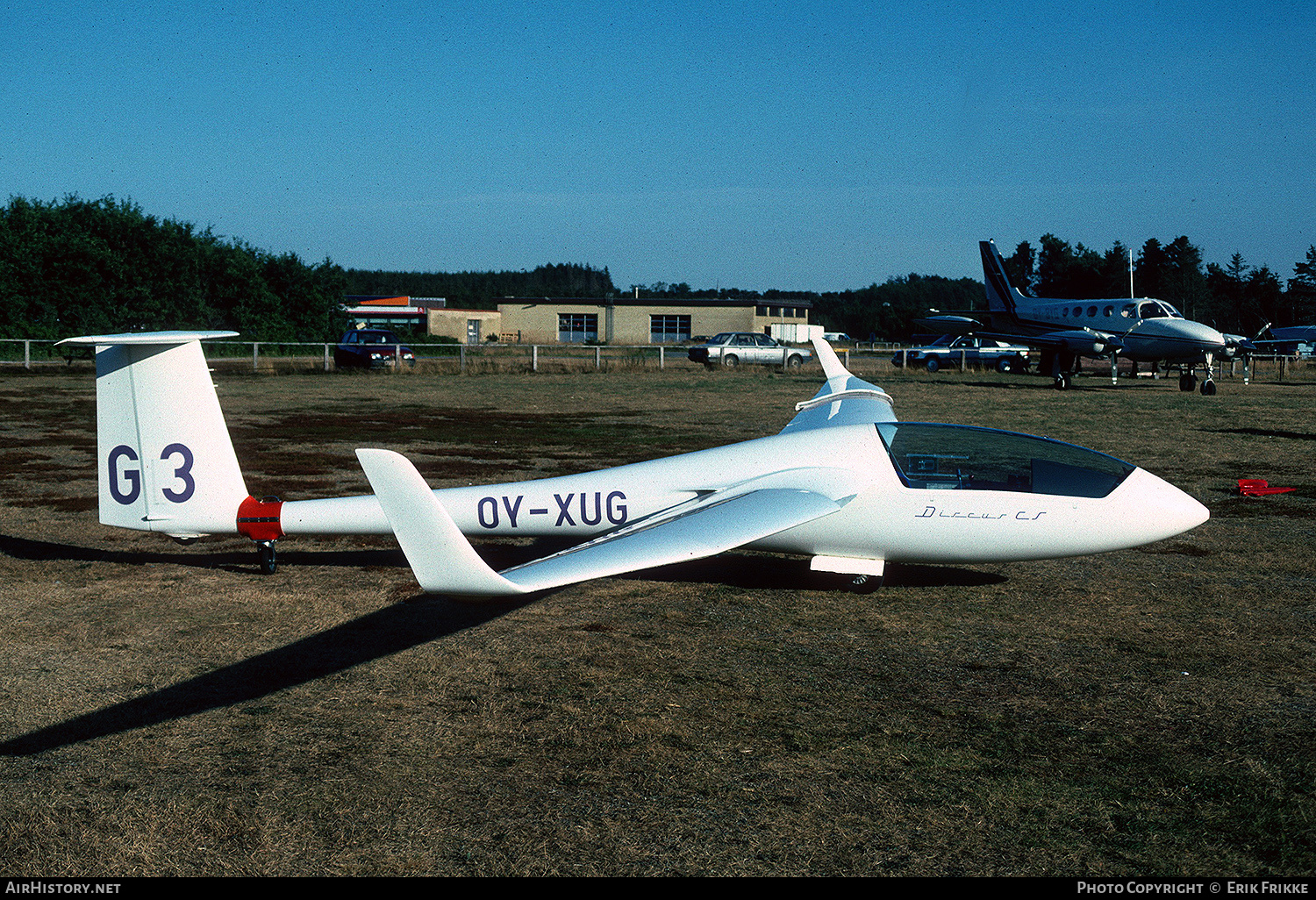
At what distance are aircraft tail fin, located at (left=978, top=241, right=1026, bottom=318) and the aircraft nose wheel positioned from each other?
124 feet

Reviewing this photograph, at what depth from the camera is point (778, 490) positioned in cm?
773

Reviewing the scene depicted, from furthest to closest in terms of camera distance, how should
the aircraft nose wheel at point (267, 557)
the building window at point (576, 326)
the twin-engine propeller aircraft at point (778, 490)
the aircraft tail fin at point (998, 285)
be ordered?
the building window at point (576, 326) → the aircraft tail fin at point (998, 285) → the aircraft nose wheel at point (267, 557) → the twin-engine propeller aircraft at point (778, 490)

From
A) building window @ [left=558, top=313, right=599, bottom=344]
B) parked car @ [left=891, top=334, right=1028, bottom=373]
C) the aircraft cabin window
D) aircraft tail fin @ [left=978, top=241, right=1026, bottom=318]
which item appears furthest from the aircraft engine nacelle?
building window @ [left=558, top=313, right=599, bottom=344]

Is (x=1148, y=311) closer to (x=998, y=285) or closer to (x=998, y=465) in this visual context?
(x=998, y=285)

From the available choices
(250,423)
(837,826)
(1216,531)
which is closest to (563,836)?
(837,826)

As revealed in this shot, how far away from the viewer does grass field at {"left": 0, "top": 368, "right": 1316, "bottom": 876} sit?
4250mm

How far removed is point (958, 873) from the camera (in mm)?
3996

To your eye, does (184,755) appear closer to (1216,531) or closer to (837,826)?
(837,826)

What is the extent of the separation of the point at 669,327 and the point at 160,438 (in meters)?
94.3

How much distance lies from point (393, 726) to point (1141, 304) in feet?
115

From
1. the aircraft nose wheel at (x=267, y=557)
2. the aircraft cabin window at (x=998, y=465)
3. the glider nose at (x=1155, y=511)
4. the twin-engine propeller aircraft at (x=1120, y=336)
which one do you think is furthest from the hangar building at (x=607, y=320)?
the glider nose at (x=1155, y=511)

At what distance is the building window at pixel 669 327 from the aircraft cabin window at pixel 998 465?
305ft

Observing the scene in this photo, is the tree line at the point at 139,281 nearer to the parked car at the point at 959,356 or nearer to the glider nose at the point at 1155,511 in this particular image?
the parked car at the point at 959,356

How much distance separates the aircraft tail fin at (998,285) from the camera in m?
41.7
